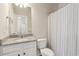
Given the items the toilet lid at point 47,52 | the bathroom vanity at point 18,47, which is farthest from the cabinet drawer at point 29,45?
the toilet lid at point 47,52

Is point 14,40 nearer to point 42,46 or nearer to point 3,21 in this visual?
point 3,21

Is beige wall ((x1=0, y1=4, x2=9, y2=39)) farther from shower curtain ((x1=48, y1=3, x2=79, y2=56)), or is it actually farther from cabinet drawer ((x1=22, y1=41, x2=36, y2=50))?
shower curtain ((x1=48, y1=3, x2=79, y2=56))

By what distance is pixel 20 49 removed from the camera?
1364mm

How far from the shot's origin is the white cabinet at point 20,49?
1.28 metres

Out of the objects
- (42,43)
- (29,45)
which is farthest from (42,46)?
(29,45)

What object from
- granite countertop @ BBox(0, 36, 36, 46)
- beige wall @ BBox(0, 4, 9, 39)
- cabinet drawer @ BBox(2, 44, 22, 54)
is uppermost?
beige wall @ BBox(0, 4, 9, 39)

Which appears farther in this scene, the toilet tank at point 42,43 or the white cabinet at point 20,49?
the toilet tank at point 42,43

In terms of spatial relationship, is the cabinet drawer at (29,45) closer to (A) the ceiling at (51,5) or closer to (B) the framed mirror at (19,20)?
(B) the framed mirror at (19,20)

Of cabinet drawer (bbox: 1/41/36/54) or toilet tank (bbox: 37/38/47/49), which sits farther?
toilet tank (bbox: 37/38/47/49)

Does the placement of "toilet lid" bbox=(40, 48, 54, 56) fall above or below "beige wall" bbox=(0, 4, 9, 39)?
below

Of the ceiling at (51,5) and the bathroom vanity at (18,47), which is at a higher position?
the ceiling at (51,5)

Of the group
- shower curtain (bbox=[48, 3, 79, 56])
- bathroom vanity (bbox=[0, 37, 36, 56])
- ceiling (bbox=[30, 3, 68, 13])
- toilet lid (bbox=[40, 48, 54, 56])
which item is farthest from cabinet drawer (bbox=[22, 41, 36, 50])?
ceiling (bbox=[30, 3, 68, 13])

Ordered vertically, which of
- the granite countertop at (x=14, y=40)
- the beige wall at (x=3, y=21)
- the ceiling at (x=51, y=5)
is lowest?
the granite countertop at (x=14, y=40)

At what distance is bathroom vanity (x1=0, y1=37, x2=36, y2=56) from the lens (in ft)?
4.20
